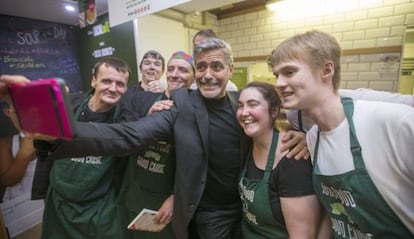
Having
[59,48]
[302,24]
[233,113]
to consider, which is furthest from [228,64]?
[59,48]

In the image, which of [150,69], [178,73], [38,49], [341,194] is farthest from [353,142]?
[38,49]

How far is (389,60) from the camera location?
7.12 feet

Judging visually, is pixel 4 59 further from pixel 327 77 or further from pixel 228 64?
pixel 327 77

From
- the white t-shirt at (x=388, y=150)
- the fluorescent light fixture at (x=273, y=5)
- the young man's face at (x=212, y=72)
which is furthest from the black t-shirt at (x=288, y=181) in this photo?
the fluorescent light fixture at (x=273, y=5)

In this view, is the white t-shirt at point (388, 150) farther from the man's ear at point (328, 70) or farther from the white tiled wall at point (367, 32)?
the white tiled wall at point (367, 32)

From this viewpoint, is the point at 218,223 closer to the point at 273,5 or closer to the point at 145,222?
the point at 145,222

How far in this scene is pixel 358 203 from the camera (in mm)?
710

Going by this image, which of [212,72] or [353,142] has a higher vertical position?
[212,72]

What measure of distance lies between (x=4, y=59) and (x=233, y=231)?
248 centimetres

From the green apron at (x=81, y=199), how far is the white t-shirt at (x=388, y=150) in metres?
1.18

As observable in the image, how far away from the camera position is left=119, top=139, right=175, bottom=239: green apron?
122cm

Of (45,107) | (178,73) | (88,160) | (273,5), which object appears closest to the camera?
(45,107)

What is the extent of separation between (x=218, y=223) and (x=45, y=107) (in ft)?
3.19

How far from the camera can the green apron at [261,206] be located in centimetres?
92
